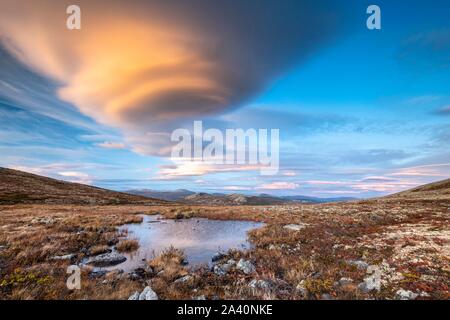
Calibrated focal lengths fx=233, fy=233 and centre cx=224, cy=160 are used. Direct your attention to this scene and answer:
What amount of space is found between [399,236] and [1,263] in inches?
1027

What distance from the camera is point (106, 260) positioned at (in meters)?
14.0

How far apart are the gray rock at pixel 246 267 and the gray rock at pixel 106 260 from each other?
731 cm

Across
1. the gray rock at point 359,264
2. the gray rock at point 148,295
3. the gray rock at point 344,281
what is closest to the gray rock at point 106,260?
the gray rock at point 148,295

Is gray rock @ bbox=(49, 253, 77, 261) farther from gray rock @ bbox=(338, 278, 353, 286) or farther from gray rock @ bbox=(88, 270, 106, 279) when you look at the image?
gray rock @ bbox=(338, 278, 353, 286)

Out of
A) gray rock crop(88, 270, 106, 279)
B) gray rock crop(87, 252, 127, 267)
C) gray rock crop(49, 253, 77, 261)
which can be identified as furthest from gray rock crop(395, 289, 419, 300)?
gray rock crop(49, 253, 77, 261)

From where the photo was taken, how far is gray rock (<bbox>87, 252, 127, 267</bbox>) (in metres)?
13.6

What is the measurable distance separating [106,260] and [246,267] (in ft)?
27.8

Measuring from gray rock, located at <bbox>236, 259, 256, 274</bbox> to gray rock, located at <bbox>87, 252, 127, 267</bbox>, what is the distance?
7314 mm

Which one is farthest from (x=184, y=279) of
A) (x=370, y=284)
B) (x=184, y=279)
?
(x=370, y=284)

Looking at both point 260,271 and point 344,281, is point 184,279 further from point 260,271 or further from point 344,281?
point 344,281

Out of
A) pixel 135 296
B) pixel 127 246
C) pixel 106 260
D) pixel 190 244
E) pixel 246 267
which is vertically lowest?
pixel 190 244

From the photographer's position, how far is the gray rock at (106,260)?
13.6 m

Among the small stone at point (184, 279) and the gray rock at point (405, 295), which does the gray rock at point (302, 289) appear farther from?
the small stone at point (184, 279)
